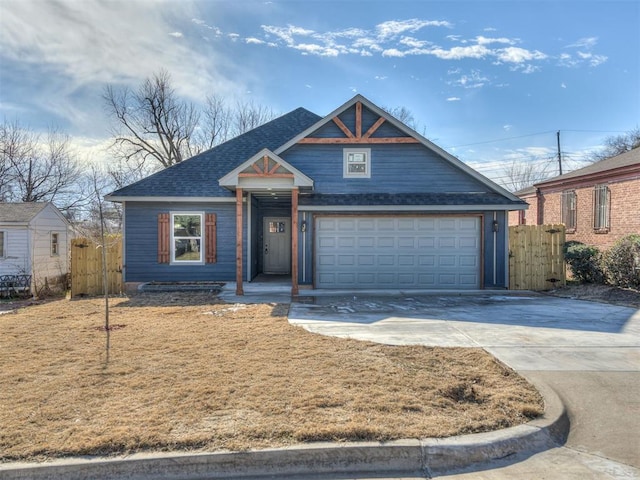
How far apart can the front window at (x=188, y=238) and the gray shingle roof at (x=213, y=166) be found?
0.81 meters

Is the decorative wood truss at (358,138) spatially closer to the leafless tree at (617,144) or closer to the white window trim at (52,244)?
the white window trim at (52,244)

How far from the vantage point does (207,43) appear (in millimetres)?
17141

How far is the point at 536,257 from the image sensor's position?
42.2 ft

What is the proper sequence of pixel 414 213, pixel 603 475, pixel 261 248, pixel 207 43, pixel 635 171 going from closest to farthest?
1. pixel 603 475
2. pixel 414 213
3. pixel 635 171
4. pixel 261 248
5. pixel 207 43

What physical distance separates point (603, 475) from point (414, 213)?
9.92 m

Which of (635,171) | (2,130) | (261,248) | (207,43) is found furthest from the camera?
(2,130)

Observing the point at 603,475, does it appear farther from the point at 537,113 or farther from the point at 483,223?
the point at 537,113

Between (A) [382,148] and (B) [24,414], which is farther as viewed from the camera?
(A) [382,148]

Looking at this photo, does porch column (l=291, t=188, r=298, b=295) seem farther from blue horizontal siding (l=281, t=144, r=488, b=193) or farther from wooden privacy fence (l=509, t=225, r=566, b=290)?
wooden privacy fence (l=509, t=225, r=566, b=290)

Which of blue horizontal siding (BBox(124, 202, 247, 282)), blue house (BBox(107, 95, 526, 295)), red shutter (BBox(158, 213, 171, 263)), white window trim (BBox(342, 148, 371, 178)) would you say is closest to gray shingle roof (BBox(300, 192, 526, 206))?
blue house (BBox(107, 95, 526, 295))

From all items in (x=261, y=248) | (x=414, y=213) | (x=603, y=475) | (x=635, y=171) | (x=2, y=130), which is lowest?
(x=603, y=475)

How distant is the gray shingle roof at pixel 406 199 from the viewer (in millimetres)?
12227

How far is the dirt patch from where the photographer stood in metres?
10.3

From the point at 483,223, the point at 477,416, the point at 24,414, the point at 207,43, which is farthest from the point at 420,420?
the point at 207,43
